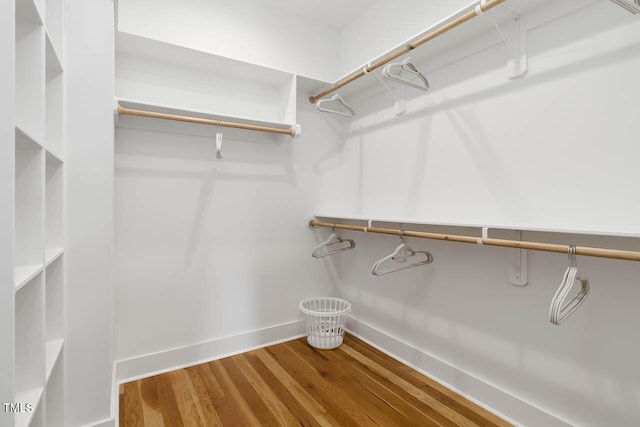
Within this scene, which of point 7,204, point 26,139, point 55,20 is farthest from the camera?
point 55,20

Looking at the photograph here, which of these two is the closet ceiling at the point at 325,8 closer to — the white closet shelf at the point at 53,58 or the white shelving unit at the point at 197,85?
the white shelving unit at the point at 197,85

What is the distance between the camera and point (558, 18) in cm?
134

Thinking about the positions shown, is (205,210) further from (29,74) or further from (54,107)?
(29,74)

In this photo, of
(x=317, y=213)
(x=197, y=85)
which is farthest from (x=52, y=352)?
(x=317, y=213)

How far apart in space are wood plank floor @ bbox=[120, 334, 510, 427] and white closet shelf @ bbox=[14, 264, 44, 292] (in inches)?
38.9

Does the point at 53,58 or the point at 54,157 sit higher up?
the point at 53,58

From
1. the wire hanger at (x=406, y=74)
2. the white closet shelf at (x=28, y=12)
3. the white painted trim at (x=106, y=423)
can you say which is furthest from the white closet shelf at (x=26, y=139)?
the wire hanger at (x=406, y=74)

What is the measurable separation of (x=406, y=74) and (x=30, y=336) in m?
2.17

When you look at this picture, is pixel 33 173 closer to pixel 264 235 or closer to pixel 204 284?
pixel 204 284

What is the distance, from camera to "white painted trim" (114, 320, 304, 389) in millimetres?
1878

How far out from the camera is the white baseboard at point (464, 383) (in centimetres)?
143

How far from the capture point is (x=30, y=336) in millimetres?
929

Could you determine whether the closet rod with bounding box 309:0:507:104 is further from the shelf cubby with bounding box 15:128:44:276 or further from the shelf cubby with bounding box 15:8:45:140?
the shelf cubby with bounding box 15:128:44:276

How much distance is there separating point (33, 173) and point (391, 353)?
209 cm
